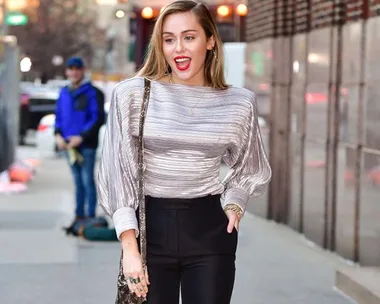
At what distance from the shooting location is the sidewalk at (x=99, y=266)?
780 cm

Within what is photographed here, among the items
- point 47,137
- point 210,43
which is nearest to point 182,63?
point 210,43

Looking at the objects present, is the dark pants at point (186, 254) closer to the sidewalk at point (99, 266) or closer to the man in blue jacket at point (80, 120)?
the sidewalk at point (99, 266)

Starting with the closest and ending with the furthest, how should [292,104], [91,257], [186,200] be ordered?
[186,200] → [91,257] → [292,104]

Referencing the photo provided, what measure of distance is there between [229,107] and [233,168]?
0.29 m

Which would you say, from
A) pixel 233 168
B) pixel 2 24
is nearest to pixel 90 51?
pixel 2 24

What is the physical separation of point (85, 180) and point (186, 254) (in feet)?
25.0

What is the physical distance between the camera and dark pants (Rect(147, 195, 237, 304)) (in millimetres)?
3654

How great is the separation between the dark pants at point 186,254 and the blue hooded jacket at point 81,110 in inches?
291

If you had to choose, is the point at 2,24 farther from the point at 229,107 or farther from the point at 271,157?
the point at 229,107

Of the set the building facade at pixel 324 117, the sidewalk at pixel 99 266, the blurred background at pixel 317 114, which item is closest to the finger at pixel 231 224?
the blurred background at pixel 317 114

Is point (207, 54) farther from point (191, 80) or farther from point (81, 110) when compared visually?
point (81, 110)

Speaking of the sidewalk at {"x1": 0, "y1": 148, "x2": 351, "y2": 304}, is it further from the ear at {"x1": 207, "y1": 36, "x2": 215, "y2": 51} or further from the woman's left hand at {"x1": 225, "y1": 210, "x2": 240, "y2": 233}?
the ear at {"x1": 207, "y1": 36, "x2": 215, "y2": 51}

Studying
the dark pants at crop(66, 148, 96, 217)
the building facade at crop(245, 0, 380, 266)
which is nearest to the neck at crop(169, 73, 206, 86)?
the building facade at crop(245, 0, 380, 266)

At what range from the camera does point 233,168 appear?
13.1 feet
